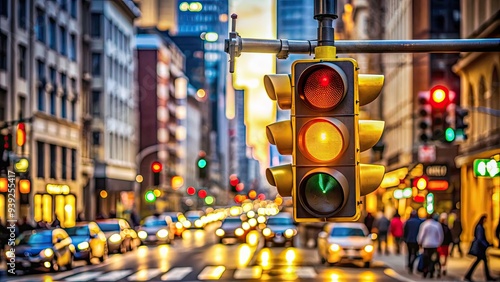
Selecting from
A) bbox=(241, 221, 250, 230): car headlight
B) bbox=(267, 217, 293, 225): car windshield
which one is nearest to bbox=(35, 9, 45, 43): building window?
bbox=(241, 221, 250, 230): car headlight

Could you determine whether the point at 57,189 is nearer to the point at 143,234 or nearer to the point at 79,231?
the point at 143,234

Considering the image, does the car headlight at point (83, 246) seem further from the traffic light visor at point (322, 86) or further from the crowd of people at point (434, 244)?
the traffic light visor at point (322, 86)

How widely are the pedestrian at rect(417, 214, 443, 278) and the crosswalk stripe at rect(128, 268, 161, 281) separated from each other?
7.89 meters

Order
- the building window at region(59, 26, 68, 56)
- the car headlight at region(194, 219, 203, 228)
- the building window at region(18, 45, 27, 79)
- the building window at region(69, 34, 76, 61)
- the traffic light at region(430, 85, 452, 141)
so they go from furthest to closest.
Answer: the car headlight at region(194, 219, 203, 228) → the building window at region(69, 34, 76, 61) → the building window at region(59, 26, 68, 56) → the building window at region(18, 45, 27, 79) → the traffic light at region(430, 85, 452, 141)

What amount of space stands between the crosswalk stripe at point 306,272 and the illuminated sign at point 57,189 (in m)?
31.5

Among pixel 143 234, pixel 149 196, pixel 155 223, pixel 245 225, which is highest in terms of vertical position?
pixel 149 196

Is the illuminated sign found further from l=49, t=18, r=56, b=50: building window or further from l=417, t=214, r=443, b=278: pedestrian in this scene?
l=417, t=214, r=443, b=278: pedestrian

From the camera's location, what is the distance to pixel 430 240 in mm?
28391

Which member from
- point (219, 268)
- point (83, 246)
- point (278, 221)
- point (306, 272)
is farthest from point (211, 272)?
point (278, 221)

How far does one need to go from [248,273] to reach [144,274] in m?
3.25

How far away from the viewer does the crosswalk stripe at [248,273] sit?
29.5 m

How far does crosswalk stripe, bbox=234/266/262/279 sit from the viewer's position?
96.7 feet

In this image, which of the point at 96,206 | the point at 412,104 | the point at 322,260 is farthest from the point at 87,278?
the point at 96,206

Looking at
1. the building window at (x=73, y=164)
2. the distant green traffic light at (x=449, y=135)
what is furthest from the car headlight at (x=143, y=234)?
the distant green traffic light at (x=449, y=135)
